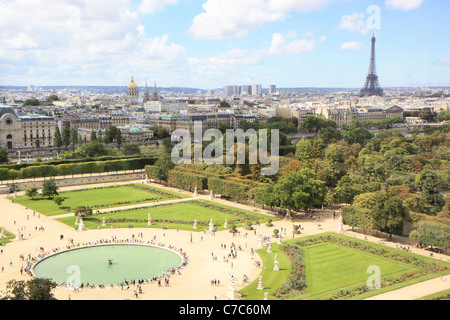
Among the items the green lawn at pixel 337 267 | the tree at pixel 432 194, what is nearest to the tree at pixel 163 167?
the green lawn at pixel 337 267

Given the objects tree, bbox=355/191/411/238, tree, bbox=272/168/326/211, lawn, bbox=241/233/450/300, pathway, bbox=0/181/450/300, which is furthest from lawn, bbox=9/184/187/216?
tree, bbox=355/191/411/238

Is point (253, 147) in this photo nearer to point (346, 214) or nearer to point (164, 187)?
point (164, 187)

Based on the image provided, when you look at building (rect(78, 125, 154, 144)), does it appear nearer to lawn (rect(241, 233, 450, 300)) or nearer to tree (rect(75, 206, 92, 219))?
tree (rect(75, 206, 92, 219))

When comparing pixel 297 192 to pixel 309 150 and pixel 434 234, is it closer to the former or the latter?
pixel 434 234

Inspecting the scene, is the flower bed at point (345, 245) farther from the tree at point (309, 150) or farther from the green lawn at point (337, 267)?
the tree at point (309, 150)

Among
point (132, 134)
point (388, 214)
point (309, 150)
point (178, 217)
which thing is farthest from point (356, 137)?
point (388, 214)
